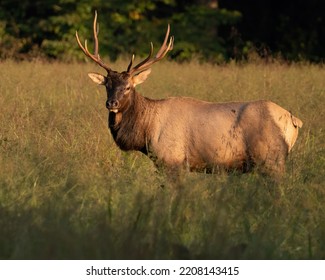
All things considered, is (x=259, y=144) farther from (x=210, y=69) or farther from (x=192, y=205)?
(x=210, y=69)

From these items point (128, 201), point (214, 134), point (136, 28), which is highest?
point (128, 201)

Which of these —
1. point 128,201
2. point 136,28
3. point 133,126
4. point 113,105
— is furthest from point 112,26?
point 128,201

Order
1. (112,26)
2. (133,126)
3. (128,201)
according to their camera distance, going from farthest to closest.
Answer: (112,26) < (133,126) < (128,201)

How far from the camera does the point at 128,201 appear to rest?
5.91 meters

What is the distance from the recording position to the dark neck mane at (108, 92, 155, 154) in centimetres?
798

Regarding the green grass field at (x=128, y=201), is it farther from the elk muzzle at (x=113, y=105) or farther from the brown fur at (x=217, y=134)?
the elk muzzle at (x=113, y=105)

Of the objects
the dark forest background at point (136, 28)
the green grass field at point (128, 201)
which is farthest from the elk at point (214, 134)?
the dark forest background at point (136, 28)

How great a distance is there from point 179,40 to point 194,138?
15.1m

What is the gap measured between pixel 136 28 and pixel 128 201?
1687 centimetres

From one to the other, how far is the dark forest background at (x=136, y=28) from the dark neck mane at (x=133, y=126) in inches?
503

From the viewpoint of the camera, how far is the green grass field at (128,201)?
5.10 meters

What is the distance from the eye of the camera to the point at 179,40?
22.7m

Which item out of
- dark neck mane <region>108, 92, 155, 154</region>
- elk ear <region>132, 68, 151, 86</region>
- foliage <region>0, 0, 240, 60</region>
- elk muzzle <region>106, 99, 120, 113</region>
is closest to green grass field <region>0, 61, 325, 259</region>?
dark neck mane <region>108, 92, 155, 154</region>

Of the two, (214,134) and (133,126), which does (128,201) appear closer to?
(214,134)
